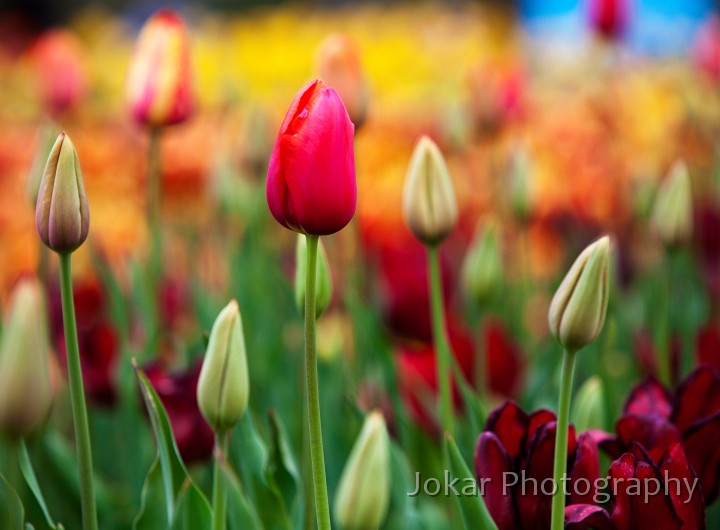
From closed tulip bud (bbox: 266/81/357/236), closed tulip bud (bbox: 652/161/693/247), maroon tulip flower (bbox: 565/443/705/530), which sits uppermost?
closed tulip bud (bbox: 266/81/357/236)

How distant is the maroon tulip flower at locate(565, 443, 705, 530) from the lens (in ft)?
1.45

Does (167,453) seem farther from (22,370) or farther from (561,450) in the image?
(561,450)

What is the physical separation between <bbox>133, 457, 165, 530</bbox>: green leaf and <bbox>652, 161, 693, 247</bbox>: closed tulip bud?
43cm

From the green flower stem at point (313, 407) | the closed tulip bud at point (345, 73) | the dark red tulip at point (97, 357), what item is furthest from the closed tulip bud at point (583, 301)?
the dark red tulip at point (97, 357)

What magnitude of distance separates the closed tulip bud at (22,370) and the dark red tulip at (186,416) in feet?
0.64

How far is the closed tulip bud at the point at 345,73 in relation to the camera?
79 cm

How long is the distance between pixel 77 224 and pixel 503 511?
0.27 metres

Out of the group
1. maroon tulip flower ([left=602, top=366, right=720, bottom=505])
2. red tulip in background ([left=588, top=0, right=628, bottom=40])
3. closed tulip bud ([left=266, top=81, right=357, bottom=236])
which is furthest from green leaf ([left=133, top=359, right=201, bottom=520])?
red tulip in background ([left=588, top=0, right=628, bottom=40])

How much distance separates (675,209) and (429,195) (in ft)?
0.72

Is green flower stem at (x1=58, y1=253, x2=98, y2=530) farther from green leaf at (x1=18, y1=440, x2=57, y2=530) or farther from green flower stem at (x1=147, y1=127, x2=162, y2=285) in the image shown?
green flower stem at (x1=147, y1=127, x2=162, y2=285)

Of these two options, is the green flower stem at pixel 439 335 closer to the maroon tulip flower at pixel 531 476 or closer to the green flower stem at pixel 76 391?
the maroon tulip flower at pixel 531 476

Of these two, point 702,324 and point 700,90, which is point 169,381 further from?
point 700,90

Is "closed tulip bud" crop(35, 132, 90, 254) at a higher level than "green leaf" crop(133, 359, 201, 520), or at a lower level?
higher

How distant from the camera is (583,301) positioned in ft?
1.45
